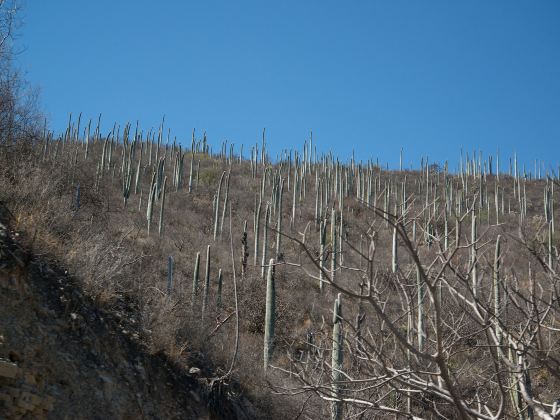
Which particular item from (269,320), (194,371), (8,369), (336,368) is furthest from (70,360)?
(269,320)

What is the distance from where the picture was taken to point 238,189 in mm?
35844

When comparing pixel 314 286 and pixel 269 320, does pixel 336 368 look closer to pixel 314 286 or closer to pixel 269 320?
pixel 269 320

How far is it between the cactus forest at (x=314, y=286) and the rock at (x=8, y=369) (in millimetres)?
2243

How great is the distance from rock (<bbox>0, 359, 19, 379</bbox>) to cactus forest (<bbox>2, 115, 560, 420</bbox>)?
7.36ft

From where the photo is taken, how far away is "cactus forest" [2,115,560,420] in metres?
3.57

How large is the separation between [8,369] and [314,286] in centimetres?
1565

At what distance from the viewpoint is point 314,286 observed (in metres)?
21.7

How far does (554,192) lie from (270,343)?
36.8m

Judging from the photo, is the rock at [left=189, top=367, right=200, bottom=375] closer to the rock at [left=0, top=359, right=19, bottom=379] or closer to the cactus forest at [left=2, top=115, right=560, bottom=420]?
the cactus forest at [left=2, top=115, right=560, bottom=420]

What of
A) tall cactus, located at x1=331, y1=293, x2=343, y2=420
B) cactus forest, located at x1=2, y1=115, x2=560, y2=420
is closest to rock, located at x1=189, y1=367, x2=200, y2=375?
cactus forest, located at x1=2, y1=115, x2=560, y2=420

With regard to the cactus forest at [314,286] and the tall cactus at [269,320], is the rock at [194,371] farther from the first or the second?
the tall cactus at [269,320]

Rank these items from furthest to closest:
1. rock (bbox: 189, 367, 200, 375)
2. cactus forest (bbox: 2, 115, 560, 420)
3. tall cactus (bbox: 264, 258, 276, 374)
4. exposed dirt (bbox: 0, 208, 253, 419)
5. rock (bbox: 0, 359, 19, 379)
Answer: tall cactus (bbox: 264, 258, 276, 374), rock (bbox: 189, 367, 200, 375), exposed dirt (bbox: 0, 208, 253, 419), rock (bbox: 0, 359, 19, 379), cactus forest (bbox: 2, 115, 560, 420)

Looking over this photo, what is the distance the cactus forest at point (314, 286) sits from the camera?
357 centimetres

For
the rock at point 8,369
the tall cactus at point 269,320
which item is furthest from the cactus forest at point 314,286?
the rock at point 8,369
